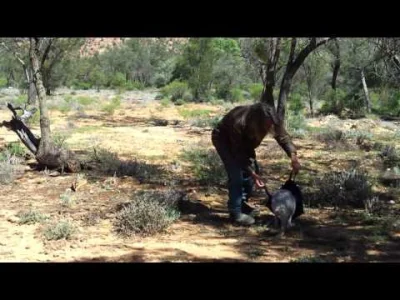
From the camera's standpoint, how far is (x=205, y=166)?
9758 mm

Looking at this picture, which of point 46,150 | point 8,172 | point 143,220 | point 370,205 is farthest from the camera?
point 46,150

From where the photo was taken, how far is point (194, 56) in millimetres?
33688

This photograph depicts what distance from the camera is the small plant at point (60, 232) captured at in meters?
5.41

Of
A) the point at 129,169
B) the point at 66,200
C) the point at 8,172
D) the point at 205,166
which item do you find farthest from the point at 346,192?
the point at 8,172

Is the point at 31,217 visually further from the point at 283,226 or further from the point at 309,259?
the point at 309,259

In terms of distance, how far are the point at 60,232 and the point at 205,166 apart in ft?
15.2

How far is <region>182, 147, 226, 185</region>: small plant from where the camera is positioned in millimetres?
8516

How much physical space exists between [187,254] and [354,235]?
1.90 m

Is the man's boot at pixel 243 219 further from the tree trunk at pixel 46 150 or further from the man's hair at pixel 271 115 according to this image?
the tree trunk at pixel 46 150

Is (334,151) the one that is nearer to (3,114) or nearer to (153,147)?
(153,147)

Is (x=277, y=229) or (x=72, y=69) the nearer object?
(x=277, y=229)

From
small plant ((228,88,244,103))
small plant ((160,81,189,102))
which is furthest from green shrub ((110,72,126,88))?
small plant ((228,88,244,103))

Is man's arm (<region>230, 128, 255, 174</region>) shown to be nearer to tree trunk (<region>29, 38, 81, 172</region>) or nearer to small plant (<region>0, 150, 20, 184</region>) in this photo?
tree trunk (<region>29, 38, 81, 172</region>)
